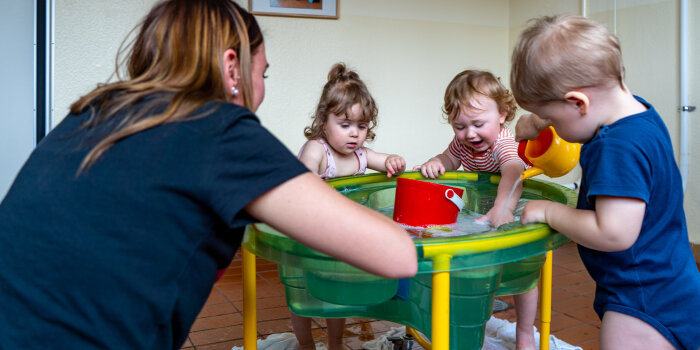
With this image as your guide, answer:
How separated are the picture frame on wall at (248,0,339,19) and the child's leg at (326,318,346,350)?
88.8 inches

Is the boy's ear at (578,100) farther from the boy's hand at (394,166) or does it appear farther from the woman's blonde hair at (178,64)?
the boy's hand at (394,166)

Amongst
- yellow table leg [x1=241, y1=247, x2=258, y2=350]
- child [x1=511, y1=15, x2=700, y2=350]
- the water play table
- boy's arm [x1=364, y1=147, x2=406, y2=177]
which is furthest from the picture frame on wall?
child [x1=511, y1=15, x2=700, y2=350]

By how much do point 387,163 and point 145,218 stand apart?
118 cm

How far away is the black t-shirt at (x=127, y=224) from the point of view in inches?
26.4

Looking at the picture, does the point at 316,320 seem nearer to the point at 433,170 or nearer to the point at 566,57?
the point at 433,170

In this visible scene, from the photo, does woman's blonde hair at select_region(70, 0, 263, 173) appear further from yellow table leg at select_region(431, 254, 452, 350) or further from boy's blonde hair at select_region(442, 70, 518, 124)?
boy's blonde hair at select_region(442, 70, 518, 124)

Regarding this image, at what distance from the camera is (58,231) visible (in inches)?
26.9

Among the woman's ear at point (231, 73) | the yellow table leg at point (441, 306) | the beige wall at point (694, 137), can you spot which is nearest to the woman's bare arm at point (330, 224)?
the yellow table leg at point (441, 306)

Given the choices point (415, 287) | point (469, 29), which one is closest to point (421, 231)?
point (415, 287)

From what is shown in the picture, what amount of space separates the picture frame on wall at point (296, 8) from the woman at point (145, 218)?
2.85 meters

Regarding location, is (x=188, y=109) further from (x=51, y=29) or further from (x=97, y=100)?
(x=51, y=29)

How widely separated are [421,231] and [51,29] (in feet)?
9.31

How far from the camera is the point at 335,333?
1816 millimetres

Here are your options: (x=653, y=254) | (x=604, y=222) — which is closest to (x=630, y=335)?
(x=653, y=254)
